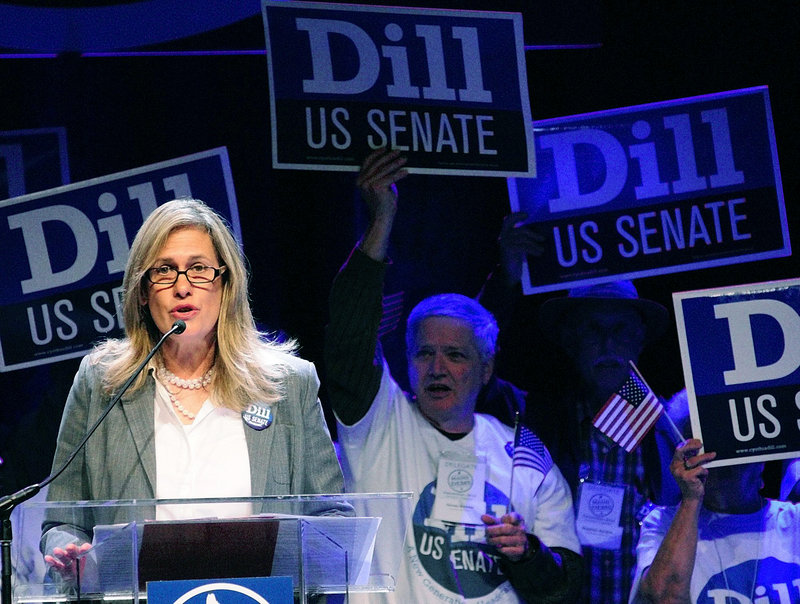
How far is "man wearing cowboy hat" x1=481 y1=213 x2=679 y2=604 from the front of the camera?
4.36m

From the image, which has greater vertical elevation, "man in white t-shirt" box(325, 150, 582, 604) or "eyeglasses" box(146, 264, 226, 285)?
"eyeglasses" box(146, 264, 226, 285)

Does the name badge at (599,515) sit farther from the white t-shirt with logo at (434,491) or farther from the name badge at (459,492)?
the name badge at (459,492)

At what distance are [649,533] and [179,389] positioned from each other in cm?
203

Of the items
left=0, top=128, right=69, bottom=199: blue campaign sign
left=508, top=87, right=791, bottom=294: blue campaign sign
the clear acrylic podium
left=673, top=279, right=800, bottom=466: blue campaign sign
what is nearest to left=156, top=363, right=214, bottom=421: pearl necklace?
the clear acrylic podium

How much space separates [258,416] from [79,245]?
1.77 metres

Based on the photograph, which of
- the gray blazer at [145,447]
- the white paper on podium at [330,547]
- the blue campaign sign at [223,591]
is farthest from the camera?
the gray blazer at [145,447]

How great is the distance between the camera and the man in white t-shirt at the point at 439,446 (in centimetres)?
425

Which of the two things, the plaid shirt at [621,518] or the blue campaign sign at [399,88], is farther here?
the blue campaign sign at [399,88]

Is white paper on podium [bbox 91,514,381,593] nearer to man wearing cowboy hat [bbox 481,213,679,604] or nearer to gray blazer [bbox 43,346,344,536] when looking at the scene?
gray blazer [bbox 43,346,344,536]

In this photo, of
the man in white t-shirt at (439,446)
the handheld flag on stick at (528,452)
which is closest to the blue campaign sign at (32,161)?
the man in white t-shirt at (439,446)

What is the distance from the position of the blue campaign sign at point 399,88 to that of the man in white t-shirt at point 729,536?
1.35 metres

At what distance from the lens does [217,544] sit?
2.32 meters

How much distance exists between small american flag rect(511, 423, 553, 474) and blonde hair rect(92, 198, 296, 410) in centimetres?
154

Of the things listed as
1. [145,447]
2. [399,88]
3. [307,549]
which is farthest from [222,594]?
[399,88]
